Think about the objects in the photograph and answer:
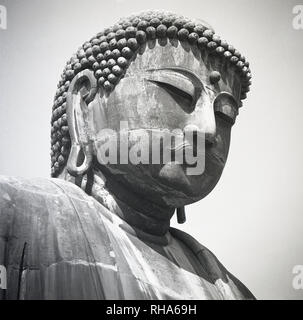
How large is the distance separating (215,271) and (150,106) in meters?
1.42

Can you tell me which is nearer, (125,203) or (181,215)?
(125,203)

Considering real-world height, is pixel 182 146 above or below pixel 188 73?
below

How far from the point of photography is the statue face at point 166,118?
675cm

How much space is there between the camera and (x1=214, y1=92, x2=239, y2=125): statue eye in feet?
23.2

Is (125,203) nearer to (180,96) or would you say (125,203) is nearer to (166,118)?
(166,118)

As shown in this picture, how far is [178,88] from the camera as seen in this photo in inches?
271

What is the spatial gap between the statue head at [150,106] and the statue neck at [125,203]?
0.19 feet

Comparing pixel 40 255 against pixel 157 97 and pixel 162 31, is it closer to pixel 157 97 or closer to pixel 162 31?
pixel 157 97

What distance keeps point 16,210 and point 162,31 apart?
1.87 m
